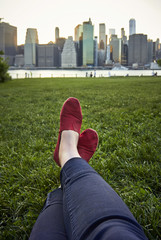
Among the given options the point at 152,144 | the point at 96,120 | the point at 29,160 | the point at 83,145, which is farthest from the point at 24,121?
the point at 152,144

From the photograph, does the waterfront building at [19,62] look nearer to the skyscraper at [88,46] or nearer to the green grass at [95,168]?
the skyscraper at [88,46]

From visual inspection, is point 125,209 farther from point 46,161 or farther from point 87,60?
point 87,60

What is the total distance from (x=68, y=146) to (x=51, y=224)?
29.6 inches

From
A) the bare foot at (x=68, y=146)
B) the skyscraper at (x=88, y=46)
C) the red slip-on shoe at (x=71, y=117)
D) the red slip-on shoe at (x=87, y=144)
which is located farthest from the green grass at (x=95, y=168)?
the skyscraper at (x=88, y=46)

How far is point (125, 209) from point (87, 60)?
306ft

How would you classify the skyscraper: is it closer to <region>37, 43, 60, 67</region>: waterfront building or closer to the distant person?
<region>37, 43, 60, 67</region>: waterfront building

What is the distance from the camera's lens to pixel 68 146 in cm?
150

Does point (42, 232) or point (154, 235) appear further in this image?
point (154, 235)

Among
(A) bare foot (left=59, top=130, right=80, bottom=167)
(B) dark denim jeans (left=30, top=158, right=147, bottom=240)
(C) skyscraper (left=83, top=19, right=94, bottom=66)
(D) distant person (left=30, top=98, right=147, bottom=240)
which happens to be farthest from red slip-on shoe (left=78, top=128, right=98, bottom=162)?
(C) skyscraper (left=83, top=19, right=94, bottom=66)

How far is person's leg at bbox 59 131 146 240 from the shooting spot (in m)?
0.60

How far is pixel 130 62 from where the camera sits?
284ft

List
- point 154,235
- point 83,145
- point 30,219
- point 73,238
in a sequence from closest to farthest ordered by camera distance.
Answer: point 73,238 < point 154,235 < point 30,219 < point 83,145

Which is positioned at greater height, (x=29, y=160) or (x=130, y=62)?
(x=130, y=62)

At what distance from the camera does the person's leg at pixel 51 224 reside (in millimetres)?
728
